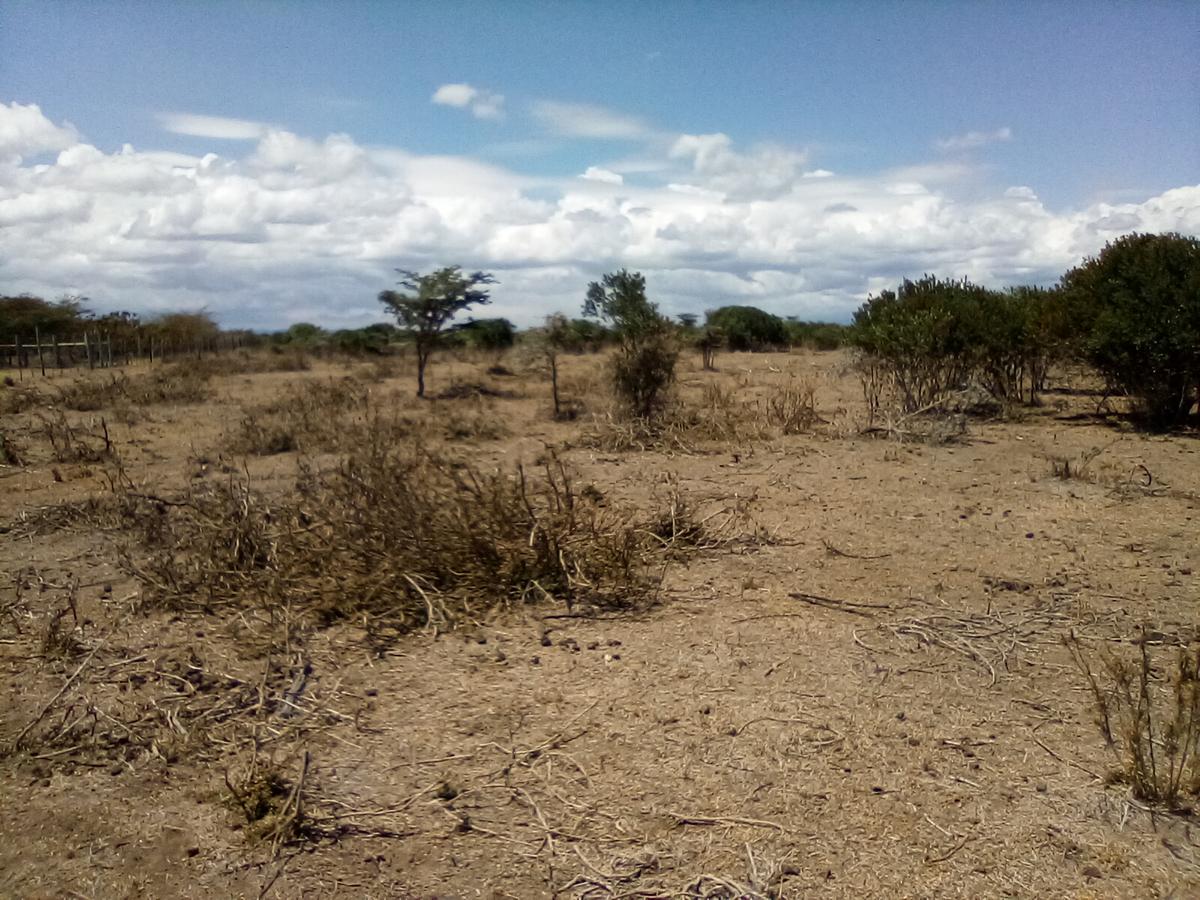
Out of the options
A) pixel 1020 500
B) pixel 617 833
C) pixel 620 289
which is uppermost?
pixel 620 289

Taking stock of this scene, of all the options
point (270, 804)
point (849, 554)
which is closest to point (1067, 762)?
point (849, 554)

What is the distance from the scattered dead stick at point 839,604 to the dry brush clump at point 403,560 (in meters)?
0.97

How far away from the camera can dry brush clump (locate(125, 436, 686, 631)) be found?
18.9ft

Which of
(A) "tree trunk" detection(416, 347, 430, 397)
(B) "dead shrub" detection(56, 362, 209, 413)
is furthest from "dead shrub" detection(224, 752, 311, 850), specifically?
(A) "tree trunk" detection(416, 347, 430, 397)

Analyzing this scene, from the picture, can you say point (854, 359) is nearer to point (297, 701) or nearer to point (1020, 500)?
point (1020, 500)

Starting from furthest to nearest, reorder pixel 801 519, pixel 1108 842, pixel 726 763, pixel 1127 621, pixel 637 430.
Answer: pixel 637 430 → pixel 801 519 → pixel 1127 621 → pixel 726 763 → pixel 1108 842

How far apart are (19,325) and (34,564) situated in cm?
2969

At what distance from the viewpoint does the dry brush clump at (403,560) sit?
575 centimetres

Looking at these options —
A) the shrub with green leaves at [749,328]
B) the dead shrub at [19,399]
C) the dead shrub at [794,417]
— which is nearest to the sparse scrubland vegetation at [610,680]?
the dead shrub at [794,417]

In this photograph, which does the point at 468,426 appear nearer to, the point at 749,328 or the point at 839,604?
the point at 839,604

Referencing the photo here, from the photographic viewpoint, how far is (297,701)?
15.3 ft

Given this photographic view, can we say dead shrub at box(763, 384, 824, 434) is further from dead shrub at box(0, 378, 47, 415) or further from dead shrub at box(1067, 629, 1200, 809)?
→ dead shrub at box(0, 378, 47, 415)

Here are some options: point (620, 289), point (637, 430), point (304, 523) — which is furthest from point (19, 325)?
point (304, 523)

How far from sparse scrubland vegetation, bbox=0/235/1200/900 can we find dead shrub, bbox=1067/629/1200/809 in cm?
2
